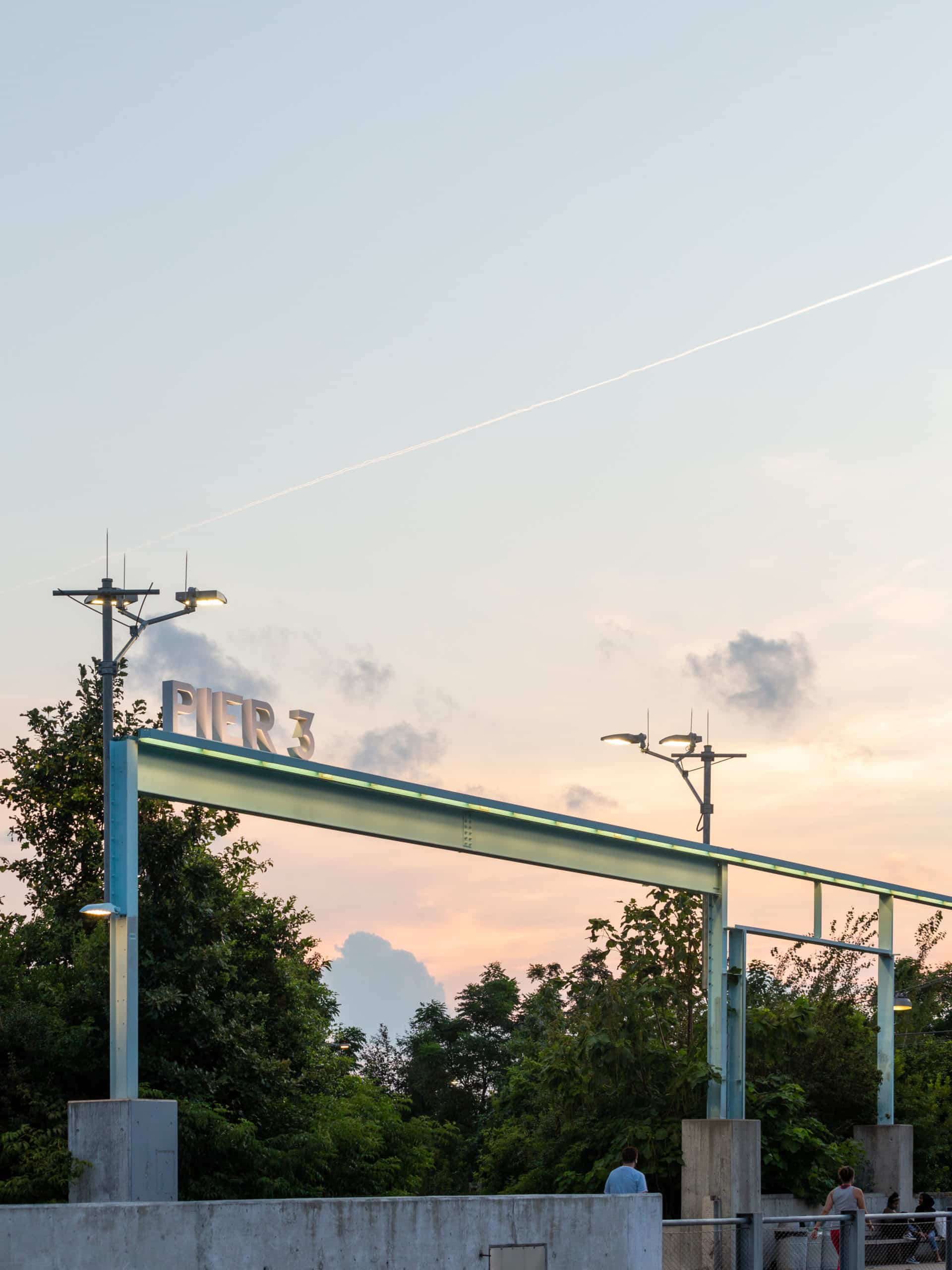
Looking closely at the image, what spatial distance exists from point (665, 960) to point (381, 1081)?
192 ft

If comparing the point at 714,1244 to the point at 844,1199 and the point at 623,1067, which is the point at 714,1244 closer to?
the point at 844,1199

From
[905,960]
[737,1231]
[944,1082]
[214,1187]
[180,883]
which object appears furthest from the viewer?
[905,960]

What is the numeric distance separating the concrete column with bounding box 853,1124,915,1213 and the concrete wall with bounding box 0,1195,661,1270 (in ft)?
45.3

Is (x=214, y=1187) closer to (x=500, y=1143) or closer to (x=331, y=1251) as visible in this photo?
(x=500, y=1143)

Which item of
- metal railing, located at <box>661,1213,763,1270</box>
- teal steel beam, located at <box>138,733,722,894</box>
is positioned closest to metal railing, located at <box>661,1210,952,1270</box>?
metal railing, located at <box>661,1213,763,1270</box>

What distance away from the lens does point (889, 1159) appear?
28.2 m

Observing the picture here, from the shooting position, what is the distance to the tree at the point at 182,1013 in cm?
2023

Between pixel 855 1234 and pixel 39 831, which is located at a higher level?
pixel 39 831

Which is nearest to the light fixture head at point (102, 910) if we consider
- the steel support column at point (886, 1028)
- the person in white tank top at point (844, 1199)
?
the person in white tank top at point (844, 1199)

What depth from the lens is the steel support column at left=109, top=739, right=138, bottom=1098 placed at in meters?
16.5

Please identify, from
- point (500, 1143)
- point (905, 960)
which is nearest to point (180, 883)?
point (500, 1143)

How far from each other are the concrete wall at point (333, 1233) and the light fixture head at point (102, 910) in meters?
3.69

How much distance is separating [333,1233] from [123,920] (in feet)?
14.6

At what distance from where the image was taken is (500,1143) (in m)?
27.9
